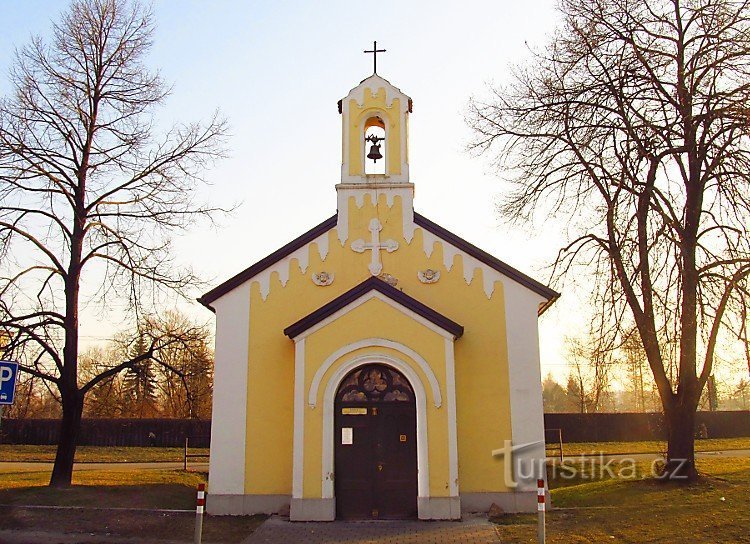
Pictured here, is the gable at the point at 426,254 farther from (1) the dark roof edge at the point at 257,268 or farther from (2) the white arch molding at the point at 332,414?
(2) the white arch molding at the point at 332,414

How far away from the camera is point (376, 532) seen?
13.1 meters

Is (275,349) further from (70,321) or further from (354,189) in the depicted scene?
(70,321)

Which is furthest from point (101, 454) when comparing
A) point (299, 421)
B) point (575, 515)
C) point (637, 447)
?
point (575, 515)

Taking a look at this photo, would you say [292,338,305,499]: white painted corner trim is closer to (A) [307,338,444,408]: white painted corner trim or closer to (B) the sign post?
(A) [307,338,444,408]: white painted corner trim

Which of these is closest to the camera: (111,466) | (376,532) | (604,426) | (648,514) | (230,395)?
(376,532)

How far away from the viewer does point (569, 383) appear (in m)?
60.6

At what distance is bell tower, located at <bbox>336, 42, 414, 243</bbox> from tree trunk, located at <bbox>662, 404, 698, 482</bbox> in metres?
7.99

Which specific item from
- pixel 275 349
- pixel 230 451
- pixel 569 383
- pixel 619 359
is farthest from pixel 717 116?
pixel 569 383

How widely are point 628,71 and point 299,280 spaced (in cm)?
927

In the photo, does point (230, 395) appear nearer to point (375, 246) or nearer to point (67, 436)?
point (375, 246)

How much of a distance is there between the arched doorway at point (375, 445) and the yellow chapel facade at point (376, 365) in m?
0.02

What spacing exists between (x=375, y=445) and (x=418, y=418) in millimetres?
1112

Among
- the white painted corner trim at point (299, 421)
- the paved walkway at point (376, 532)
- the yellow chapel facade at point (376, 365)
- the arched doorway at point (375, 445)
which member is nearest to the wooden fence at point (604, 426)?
the yellow chapel facade at point (376, 365)

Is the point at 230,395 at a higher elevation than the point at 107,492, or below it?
higher
